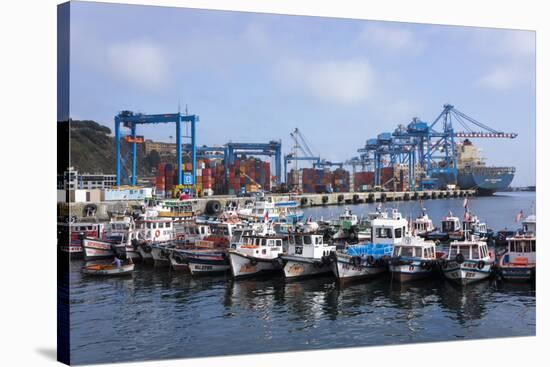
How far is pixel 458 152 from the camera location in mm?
25688

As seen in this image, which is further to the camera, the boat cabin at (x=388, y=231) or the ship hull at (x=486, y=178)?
the boat cabin at (x=388, y=231)

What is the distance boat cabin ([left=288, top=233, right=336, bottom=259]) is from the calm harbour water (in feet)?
2.09

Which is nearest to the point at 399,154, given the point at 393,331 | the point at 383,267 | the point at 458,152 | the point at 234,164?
the point at 458,152

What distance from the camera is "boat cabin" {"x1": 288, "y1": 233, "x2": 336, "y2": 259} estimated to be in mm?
16938

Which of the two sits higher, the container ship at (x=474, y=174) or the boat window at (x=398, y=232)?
the container ship at (x=474, y=174)

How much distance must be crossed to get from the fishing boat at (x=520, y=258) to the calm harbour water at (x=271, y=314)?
303 millimetres

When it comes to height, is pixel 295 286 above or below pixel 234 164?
below

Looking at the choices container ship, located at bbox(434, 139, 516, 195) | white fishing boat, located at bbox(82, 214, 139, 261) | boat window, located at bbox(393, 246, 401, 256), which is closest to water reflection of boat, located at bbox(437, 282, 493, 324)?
boat window, located at bbox(393, 246, 401, 256)

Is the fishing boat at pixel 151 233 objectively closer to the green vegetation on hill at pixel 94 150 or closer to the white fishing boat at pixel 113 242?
the white fishing boat at pixel 113 242

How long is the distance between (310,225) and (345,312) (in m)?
11.7

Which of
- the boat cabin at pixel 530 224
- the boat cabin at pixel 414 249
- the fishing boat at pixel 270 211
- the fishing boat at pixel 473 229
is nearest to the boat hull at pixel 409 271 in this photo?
the boat cabin at pixel 414 249

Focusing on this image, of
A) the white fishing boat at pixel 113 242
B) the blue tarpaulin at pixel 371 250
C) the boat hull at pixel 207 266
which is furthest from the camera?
the white fishing boat at pixel 113 242

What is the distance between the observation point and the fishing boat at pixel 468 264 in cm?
1597
